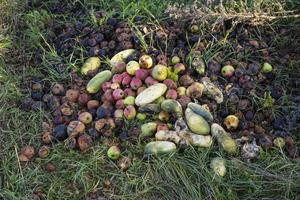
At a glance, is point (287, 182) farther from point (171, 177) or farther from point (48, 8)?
point (48, 8)

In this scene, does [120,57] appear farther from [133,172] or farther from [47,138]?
[133,172]

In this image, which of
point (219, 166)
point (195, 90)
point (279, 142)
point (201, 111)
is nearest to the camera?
point (219, 166)

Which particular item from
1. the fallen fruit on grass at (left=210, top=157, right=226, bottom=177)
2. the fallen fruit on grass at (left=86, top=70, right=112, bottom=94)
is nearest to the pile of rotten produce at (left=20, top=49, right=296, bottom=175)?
the fallen fruit on grass at (left=86, top=70, right=112, bottom=94)

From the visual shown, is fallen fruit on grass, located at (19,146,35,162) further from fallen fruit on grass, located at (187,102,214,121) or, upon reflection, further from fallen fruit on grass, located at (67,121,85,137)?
fallen fruit on grass, located at (187,102,214,121)

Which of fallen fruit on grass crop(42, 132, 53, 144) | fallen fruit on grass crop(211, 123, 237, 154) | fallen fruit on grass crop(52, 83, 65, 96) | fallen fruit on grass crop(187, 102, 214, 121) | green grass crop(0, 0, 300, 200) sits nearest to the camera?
green grass crop(0, 0, 300, 200)

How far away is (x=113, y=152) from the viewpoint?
131 inches

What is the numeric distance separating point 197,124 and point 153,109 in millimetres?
348

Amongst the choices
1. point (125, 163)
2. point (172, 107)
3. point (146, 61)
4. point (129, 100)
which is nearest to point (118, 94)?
point (129, 100)

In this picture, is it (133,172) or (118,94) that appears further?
(118,94)

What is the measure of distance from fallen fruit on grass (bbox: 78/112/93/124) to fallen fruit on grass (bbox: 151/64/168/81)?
0.56 m

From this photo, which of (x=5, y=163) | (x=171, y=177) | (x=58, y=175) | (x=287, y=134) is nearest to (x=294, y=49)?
(x=287, y=134)

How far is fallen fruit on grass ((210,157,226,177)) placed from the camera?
318 centimetres

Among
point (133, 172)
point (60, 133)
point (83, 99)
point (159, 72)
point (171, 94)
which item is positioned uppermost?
point (159, 72)

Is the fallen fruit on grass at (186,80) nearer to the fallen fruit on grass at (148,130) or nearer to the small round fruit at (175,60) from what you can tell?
the small round fruit at (175,60)
